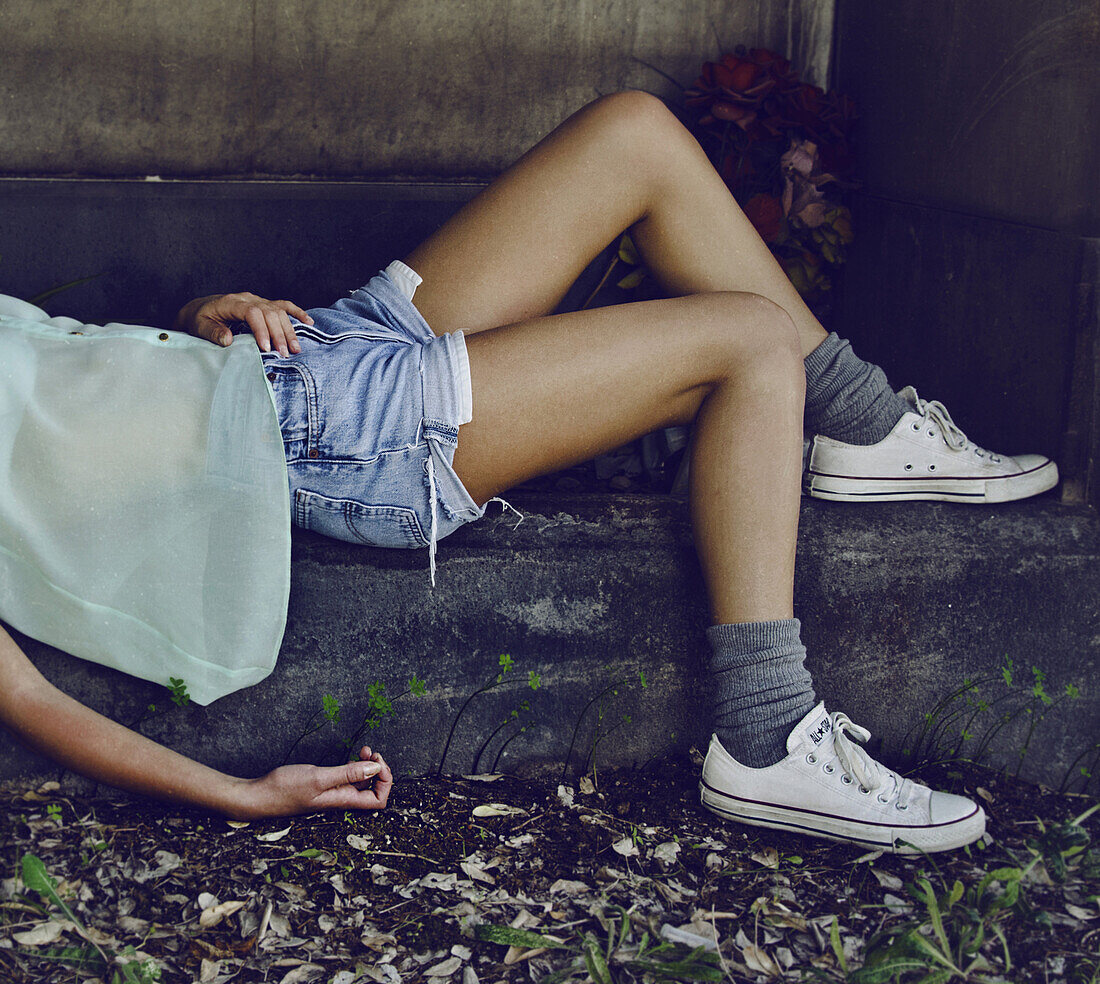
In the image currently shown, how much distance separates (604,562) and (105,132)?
2.11 metres

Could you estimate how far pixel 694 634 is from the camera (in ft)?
6.91

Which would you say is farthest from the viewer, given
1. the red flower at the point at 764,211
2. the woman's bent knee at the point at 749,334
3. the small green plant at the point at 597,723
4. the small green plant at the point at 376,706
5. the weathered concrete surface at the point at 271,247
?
the red flower at the point at 764,211

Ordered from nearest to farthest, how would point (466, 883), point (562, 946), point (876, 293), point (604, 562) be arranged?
point (562, 946) < point (466, 883) < point (604, 562) < point (876, 293)

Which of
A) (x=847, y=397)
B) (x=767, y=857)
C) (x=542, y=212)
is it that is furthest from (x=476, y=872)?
(x=542, y=212)

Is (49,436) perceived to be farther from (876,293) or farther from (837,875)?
(876,293)

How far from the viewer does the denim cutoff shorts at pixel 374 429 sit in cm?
179

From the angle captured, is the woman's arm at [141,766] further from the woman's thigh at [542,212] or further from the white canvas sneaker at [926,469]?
the white canvas sneaker at [926,469]

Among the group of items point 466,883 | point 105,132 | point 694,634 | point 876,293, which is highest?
point 105,132

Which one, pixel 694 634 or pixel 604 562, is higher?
pixel 604 562

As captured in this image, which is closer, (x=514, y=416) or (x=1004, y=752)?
(x=514, y=416)

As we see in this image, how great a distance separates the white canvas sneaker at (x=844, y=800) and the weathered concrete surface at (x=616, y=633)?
0.97 ft

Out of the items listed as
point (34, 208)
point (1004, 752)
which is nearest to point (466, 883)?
point (1004, 752)

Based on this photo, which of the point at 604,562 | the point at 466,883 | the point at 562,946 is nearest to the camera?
the point at 562,946

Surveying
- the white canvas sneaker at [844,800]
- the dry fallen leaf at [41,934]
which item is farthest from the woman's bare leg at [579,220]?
the dry fallen leaf at [41,934]
